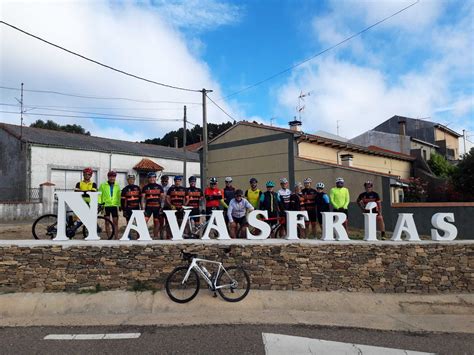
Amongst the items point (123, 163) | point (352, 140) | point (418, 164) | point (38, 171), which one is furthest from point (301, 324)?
point (352, 140)

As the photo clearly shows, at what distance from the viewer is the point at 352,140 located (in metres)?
43.0

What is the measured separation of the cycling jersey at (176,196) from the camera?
9477 millimetres

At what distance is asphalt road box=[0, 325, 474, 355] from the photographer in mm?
5297

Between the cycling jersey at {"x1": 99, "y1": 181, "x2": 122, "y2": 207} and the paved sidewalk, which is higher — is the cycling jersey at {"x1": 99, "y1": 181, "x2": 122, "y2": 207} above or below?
above

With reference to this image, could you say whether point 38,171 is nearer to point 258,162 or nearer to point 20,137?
point 20,137

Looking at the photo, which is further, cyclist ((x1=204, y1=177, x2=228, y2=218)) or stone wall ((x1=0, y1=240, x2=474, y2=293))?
cyclist ((x1=204, y1=177, x2=228, y2=218))

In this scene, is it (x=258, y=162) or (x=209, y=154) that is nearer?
(x=258, y=162)

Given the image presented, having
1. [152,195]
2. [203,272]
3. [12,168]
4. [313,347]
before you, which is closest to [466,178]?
[152,195]

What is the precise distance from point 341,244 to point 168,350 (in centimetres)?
451

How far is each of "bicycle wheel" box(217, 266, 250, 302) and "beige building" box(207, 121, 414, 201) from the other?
1221 centimetres

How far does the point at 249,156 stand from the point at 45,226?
1588cm

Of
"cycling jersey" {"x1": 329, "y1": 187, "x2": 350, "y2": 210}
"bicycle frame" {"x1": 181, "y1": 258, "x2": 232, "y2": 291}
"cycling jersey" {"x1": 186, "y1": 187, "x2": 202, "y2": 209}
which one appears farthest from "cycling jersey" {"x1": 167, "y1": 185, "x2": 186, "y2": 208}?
"cycling jersey" {"x1": 329, "y1": 187, "x2": 350, "y2": 210}

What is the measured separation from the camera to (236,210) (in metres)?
9.45

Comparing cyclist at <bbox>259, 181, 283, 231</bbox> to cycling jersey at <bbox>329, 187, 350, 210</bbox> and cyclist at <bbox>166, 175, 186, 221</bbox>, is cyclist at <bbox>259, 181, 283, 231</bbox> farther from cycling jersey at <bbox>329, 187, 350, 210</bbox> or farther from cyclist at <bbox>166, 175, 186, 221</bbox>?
cyclist at <bbox>166, 175, 186, 221</bbox>
